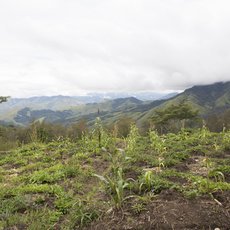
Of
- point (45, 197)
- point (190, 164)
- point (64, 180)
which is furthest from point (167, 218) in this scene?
point (190, 164)

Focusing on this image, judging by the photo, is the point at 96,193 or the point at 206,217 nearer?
the point at 206,217

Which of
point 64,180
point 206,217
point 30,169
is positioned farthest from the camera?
point 30,169

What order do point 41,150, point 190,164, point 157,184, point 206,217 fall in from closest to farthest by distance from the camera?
point 206,217, point 157,184, point 190,164, point 41,150

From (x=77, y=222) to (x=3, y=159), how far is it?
29.7 ft

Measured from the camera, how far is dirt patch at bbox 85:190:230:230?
16.8 feet

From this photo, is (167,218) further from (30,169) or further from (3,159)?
(3,159)

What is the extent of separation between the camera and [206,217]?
209 inches

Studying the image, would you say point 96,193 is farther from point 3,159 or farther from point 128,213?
point 3,159

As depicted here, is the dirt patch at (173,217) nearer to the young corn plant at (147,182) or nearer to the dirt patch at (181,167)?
the young corn plant at (147,182)

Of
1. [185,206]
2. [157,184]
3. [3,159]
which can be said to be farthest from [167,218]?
[3,159]

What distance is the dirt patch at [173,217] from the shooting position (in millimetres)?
5129

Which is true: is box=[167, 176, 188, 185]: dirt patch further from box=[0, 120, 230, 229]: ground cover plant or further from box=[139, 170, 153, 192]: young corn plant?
box=[139, 170, 153, 192]: young corn plant

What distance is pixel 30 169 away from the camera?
35.9 ft

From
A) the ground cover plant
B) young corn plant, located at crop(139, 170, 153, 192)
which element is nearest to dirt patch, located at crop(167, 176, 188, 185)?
the ground cover plant
